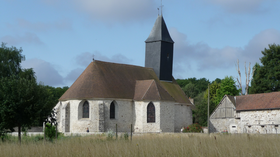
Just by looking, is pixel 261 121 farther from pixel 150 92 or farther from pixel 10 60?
pixel 10 60

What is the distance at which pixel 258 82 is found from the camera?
43156 mm

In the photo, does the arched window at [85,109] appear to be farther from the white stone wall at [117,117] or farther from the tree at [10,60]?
the tree at [10,60]

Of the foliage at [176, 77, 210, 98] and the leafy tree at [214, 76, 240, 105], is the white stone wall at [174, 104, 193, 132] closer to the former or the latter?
the leafy tree at [214, 76, 240, 105]

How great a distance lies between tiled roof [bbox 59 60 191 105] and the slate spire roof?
441 centimetres

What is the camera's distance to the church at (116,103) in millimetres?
31594

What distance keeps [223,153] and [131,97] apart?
24.3 meters

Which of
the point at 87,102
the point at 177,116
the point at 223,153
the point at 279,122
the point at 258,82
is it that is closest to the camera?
the point at 223,153

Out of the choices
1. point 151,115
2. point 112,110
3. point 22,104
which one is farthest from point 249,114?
point 22,104

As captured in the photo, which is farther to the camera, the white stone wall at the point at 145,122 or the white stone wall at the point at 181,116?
the white stone wall at the point at 181,116

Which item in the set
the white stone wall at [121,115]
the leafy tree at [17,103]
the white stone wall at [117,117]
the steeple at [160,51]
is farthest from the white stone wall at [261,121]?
the leafy tree at [17,103]

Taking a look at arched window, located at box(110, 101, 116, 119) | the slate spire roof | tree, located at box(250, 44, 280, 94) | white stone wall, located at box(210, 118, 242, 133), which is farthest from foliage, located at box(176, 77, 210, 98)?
arched window, located at box(110, 101, 116, 119)

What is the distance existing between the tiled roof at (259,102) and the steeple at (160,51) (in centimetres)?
842

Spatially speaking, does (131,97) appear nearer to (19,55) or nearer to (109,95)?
(109,95)

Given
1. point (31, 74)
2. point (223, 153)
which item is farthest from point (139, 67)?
point (223, 153)
